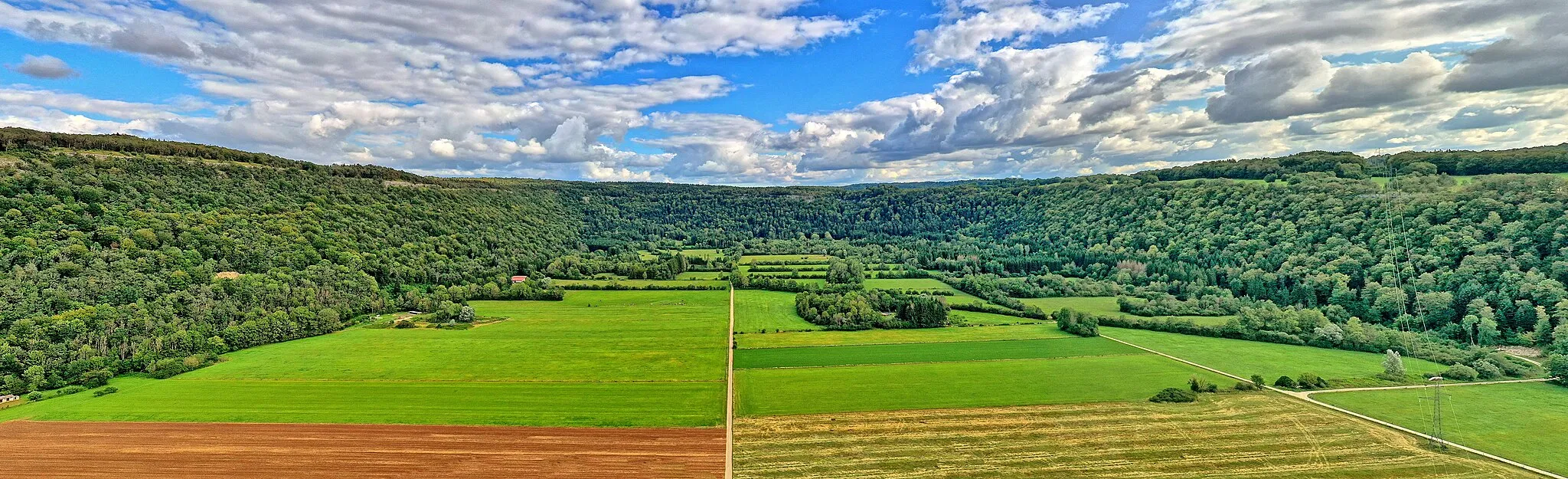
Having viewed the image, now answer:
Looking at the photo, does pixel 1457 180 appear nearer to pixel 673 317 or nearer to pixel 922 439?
pixel 922 439

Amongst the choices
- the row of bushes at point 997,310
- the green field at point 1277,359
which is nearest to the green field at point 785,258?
the row of bushes at point 997,310

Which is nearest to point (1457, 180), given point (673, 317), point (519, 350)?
point (673, 317)

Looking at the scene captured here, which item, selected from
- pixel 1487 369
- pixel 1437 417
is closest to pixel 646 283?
pixel 1437 417

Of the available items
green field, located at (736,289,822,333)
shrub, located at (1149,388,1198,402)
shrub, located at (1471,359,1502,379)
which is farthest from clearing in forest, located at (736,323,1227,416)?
shrub, located at (1471,359,1502,379)

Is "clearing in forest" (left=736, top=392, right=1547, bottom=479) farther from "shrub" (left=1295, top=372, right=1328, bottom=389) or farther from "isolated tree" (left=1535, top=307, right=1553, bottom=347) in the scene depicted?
"isolated tree" (left=1535, top=307, right=1553, bottom=347)


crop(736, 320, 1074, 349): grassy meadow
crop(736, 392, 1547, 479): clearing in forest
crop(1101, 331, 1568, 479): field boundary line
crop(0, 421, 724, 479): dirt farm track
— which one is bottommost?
crop(736, 320, 1074, 349): grassy meadow
